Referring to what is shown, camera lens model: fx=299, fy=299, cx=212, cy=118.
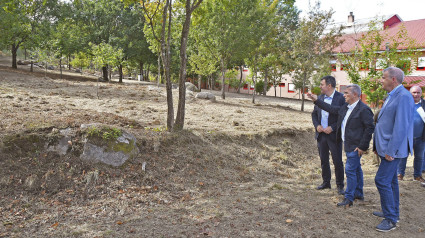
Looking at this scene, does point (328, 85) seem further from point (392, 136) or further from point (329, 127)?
point (392, 136)

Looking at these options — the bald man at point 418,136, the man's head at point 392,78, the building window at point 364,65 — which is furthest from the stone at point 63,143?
the building window at point 364,65

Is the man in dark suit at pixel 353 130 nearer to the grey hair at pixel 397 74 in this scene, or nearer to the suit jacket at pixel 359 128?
the suit jacket at pixel 359 128

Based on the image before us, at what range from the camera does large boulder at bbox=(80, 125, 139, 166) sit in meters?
5.72

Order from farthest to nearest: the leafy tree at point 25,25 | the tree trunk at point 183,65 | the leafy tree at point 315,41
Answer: the leafy tree at point 25,25 < the leafy tree at point 315,41 < the tree trunk at point 183,65

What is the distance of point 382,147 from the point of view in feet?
12.7

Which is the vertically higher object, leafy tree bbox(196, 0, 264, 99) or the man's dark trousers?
leafy tree bbox(196, 0, 264, 99)

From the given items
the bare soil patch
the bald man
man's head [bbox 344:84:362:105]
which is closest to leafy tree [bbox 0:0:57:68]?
the bare soil patch

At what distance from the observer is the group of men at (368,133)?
3779 mm

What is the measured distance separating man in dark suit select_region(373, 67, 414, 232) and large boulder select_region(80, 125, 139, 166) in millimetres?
4412

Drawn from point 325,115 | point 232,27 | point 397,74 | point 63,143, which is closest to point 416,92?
point 325,115

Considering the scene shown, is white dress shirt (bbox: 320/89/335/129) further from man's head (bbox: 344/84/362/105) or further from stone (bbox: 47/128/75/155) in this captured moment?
stone (bbox: 47/128/75/155)

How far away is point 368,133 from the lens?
4324mm

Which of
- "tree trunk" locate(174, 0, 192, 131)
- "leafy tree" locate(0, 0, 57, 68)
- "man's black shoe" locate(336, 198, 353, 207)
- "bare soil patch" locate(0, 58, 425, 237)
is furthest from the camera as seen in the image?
"leafy tree" locate(0, 0, 57, 68)

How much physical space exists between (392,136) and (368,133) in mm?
538
